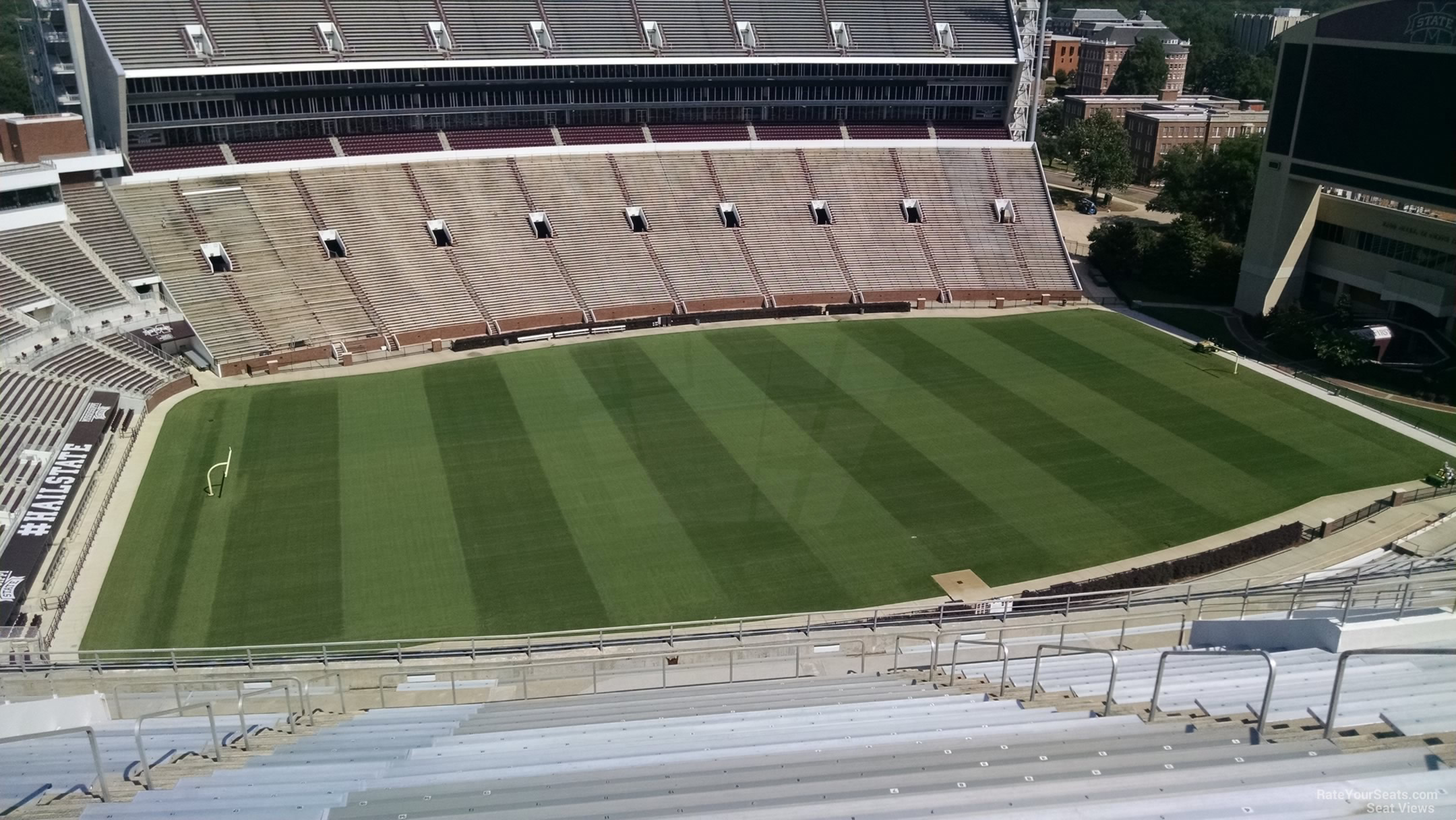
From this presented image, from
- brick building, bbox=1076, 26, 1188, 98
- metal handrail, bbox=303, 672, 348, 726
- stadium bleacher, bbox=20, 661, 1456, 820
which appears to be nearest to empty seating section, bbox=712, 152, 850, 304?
metal handrail, bbox=303, 672, 348, 726

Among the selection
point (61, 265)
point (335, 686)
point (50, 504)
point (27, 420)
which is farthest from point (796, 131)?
point (335, 686)

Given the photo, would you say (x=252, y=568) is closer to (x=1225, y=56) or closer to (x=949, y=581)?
(x=949, y=581)


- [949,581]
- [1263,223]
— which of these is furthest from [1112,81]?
[949,581]

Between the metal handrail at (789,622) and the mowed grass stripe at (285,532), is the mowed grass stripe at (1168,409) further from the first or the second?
the mowed grass stripe at (285,532)

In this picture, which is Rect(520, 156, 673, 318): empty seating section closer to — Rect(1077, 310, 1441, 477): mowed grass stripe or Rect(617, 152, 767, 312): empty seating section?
Rect(617, 152, 767, 312): empty seating section

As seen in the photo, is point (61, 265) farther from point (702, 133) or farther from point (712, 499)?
point (702, 133)

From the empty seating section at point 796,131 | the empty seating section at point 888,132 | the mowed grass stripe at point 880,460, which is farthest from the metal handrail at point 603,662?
the empty seating section at point 888,132
